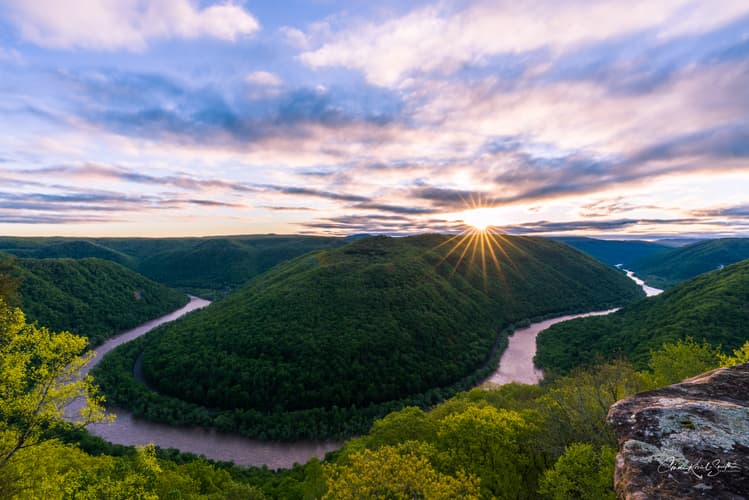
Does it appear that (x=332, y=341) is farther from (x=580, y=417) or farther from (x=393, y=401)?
(x=580, y=417)

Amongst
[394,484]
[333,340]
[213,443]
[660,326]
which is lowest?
[213,443]

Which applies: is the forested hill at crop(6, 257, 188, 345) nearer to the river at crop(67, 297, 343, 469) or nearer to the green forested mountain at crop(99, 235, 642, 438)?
the green forested mountain at crop(99, 235, 642, 438)

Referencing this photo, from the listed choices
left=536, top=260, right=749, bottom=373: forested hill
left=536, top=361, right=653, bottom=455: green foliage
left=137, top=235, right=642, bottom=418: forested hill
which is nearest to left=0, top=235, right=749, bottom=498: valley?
left=536, top=361, right=653, bottom=455: green foliage

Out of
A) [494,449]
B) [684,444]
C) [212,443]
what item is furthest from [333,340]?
[684,444]

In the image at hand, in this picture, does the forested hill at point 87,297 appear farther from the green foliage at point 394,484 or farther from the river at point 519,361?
the river at point 519,361

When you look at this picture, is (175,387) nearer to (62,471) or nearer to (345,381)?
(345,381)

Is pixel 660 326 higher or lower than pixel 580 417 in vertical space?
lower
